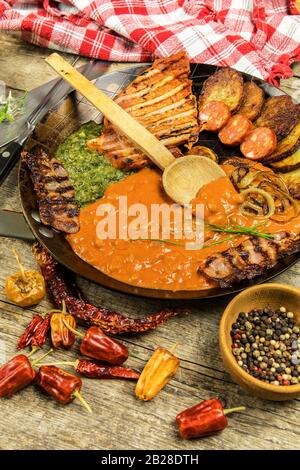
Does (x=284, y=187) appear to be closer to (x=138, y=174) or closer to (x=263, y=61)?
(x=138, y=174)

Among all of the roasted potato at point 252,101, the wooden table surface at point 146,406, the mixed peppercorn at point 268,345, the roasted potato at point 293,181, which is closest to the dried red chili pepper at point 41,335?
the wooden table surface at point 146,406

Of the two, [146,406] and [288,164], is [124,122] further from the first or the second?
[146,406]

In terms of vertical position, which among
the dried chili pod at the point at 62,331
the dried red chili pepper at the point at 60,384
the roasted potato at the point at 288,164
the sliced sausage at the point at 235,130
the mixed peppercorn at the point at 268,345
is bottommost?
the mixed peppercorn at the point at 268,345

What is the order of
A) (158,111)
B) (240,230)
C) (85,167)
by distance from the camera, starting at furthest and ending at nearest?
(158,111) → (85,167) → (240,230)

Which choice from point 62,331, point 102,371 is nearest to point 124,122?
point 62,331

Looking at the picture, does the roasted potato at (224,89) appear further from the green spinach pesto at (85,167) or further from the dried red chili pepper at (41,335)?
the dried red chili pepper at (41,335)

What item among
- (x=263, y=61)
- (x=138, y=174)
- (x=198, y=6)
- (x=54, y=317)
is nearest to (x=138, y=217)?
(x=138, y=174)

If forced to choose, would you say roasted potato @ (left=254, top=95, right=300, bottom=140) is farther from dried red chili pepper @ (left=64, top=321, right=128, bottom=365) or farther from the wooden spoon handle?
dried red chili pepper @ (left=64, top=321, right=128, bottom=365)
